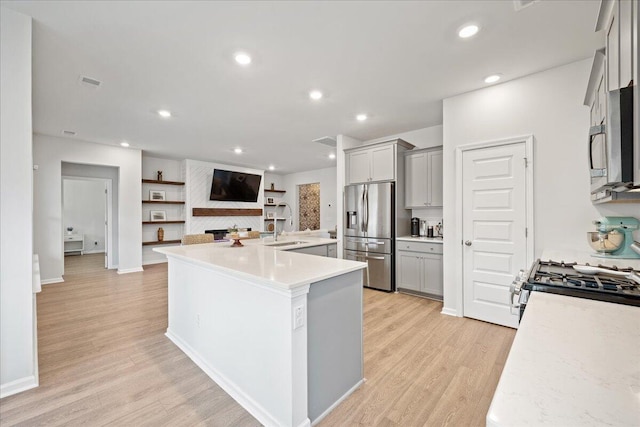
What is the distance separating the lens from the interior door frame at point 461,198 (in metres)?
2.85

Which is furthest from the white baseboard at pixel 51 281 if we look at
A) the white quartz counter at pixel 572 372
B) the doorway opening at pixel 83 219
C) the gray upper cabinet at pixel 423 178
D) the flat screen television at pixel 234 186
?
the white quartz counter at pixel 572 372

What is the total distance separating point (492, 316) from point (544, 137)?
1968 mm

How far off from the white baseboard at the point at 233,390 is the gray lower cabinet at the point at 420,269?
9.57 ft

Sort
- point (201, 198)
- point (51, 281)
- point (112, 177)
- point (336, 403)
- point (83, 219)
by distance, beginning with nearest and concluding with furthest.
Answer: point (336, 403)
point (51, 281)
point (112, 177)
point (201, 198)
point (83, 219)

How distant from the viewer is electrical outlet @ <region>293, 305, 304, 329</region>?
1524mm

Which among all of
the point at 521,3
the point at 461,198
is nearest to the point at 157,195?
the point at 461,198

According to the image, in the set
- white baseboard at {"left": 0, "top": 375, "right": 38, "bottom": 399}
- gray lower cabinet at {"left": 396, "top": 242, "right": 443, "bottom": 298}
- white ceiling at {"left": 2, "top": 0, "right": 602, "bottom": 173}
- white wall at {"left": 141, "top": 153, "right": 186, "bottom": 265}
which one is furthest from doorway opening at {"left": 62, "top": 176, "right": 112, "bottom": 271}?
gray lower cabinet at {"left": 396, "top": 242, "right": 443, "bottom": 298}

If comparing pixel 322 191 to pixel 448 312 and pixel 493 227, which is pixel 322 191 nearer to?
pixel 448 312

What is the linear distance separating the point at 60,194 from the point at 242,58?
5.02 m

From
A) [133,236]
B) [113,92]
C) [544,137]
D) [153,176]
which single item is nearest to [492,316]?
[544,137]

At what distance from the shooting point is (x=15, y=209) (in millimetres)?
1956

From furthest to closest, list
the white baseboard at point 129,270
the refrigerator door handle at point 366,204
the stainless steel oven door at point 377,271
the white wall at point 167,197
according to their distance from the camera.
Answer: the white wall at point 167,197, the white baseboard at point 129,270, the refrigerator door handle at point 366,204, the stainless steel oven door at point 377,271

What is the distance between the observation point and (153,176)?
6.89 meters

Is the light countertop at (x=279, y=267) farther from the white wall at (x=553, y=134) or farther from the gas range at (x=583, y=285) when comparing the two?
the white wall at (x=553, y=134)
